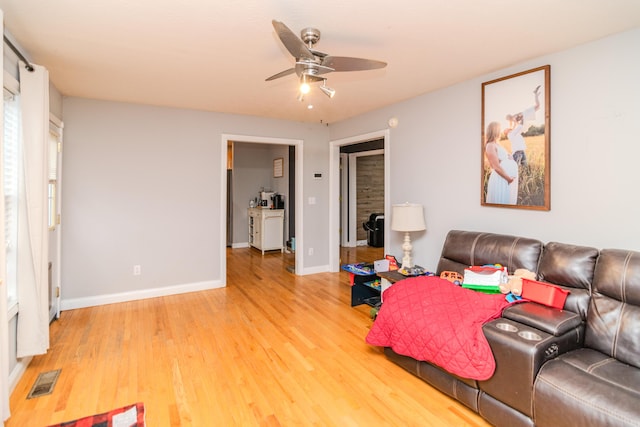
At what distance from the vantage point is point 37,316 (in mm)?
2479

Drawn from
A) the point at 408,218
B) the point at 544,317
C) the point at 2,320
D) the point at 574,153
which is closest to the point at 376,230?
the point at 408,218

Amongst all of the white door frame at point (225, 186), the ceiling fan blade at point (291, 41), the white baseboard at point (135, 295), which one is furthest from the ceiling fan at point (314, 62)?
the white baseboard at point (135, 295)

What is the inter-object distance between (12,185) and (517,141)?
13.0 feet

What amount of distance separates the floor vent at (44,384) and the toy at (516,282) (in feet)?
10.7

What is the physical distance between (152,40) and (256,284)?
3380 mm

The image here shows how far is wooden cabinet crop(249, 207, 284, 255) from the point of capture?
7.12m

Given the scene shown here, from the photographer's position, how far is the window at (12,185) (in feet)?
7.86

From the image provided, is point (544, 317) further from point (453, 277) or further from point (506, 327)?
point (453, 277)

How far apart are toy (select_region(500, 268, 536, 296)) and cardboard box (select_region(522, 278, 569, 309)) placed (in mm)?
31

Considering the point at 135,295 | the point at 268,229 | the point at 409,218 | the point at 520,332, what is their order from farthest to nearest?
the point at 268,229 → the point at 135,295 → the point at 409,218 → the point at 520,332

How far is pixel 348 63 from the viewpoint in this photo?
2.17m

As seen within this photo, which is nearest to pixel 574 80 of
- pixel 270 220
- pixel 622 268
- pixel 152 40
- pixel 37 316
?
pixel 622 268

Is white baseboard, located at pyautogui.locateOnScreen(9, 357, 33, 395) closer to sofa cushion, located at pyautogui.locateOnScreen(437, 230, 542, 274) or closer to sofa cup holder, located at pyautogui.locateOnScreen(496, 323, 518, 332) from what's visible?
sofa cup holder, located at pyautogui.locateOnScreen(496, 323, 518, 332)

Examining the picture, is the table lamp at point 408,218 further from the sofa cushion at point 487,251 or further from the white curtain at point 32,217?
the white curtain at point 32,217
